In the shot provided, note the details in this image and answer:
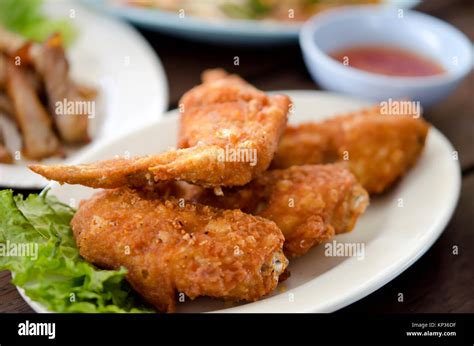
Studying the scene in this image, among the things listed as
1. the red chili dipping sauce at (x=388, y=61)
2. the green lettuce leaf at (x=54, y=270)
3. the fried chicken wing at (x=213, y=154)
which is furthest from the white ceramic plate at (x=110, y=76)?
the red chili dipping sauce at (x=388, y=61)

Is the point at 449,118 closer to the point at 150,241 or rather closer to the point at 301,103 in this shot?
the point at 301,103

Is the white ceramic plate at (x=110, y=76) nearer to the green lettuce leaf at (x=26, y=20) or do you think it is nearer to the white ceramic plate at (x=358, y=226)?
the green lettuce leaf at (x=26, y=20)

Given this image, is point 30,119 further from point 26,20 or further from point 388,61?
point 388,61

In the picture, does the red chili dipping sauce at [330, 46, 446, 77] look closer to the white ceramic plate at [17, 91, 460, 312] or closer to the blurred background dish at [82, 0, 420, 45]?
the blurred background dish at [82, 0, 420, 45]

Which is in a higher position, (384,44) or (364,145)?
(384,44)

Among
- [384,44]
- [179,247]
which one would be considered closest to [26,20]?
[384,44]

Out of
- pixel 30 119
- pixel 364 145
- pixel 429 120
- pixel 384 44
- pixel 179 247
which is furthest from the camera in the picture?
pixel 384 44
